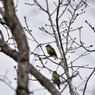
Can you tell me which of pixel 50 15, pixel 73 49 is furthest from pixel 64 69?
pixel 50 15

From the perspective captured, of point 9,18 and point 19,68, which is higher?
point 9,18

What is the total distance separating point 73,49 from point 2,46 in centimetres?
263

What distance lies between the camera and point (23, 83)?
1.14 metres

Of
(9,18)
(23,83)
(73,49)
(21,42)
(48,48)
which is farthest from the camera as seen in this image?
(48,48)

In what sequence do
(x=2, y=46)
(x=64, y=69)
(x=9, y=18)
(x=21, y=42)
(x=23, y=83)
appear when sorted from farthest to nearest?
(x=64, y=69), (x=2, y=46), (x=9, y=18), (x=21, y=42), (x=23, y=83)

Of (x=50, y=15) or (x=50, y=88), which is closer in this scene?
(x=50, y=88)

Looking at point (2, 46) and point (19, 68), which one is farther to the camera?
point (2, 46)

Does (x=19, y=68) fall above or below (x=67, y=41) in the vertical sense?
below

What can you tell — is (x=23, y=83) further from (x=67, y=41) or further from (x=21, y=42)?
(x=67, y=41)

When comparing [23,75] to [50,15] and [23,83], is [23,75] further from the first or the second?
[50,15]

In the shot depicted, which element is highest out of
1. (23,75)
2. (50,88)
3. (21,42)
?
(21,42)

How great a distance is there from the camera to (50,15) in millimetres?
4285

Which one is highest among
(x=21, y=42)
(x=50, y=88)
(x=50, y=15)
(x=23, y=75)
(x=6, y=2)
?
(x=50, y=15)

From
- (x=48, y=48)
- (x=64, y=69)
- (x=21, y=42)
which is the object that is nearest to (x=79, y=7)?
A: (x=64, y=69)
